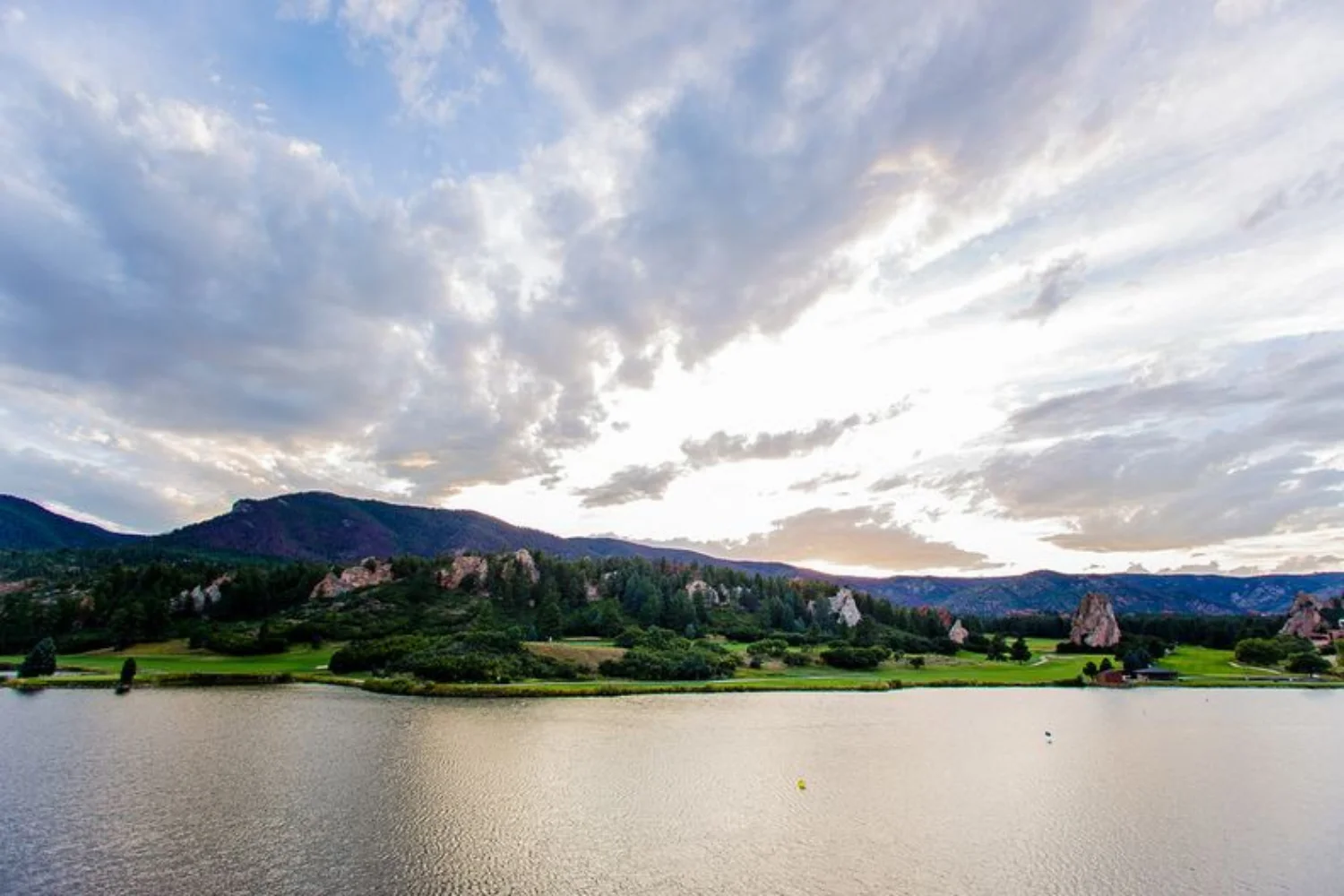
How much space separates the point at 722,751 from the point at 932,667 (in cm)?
10714

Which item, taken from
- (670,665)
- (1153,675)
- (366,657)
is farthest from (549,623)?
(1153,675)

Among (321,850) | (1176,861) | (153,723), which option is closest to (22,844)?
Answer: (321,850)

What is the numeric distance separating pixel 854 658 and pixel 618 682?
52.8 metres

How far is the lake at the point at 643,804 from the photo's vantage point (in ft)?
129

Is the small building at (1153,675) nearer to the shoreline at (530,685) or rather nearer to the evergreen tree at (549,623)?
the shoreline at (530,685)

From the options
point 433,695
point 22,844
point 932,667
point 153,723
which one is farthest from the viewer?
point 932,667

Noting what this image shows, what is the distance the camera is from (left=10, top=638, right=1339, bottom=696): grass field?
115 meters

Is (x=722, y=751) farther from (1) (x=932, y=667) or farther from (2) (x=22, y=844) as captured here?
(1) (x=932, y=667)

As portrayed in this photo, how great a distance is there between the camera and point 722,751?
70.4m

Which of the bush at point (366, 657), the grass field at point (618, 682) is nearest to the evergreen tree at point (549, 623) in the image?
the grass field at point (618, 682)

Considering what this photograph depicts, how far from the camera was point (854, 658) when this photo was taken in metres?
153

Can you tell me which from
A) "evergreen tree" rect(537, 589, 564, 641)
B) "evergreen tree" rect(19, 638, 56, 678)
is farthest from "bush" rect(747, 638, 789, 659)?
"evergreen tree" rect(19, 638, 56, 678)

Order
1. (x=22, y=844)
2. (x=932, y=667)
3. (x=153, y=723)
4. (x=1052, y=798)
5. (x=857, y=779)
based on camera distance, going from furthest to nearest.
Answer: (x=932, y=667)
(x=153, y=723)
(x=857, y=779)
(x=1052, y=798)
(x=22, y=844)

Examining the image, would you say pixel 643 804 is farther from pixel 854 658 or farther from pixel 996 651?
pixel 996 651
